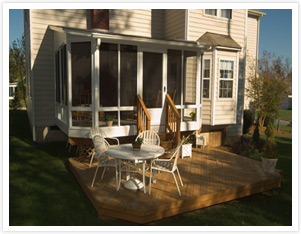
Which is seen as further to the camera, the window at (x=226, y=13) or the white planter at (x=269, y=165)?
the window at (x=226, y=13)

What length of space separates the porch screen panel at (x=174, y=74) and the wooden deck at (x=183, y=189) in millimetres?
2128

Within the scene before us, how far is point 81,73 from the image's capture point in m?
6.83

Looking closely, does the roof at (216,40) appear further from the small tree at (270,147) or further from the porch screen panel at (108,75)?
the small tree at (270,147)

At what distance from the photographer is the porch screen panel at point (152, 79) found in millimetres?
7509

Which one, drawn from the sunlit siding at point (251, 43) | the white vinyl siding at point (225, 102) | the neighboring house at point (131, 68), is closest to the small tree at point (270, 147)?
the neighboring house at point (131, 68)

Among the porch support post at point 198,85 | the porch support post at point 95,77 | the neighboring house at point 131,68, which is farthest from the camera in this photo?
the porch support post at point 198,85

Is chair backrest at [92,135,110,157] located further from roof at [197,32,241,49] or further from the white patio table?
roof at [197,32,241,49]

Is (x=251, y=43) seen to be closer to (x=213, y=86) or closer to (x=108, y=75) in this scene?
(x=213, y=86)

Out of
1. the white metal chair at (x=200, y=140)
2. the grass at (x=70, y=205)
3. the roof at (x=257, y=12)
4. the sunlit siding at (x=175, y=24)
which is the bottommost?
the grass at (x=70, y=205)

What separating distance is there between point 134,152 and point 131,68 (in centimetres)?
287
